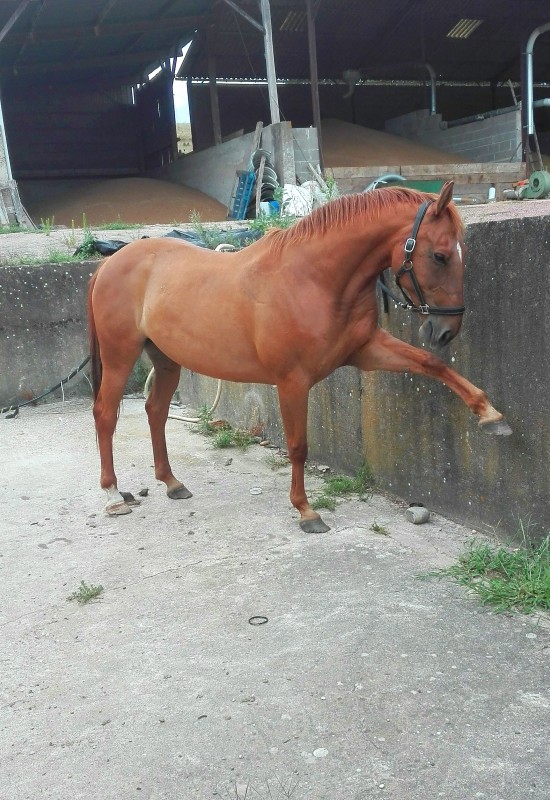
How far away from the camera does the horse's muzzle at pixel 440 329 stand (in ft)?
8.95

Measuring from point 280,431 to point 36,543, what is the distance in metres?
2.04

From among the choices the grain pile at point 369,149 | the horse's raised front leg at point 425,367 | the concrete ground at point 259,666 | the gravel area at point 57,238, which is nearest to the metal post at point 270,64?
the grain pile at point 369,149

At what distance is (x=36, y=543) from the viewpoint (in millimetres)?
3543

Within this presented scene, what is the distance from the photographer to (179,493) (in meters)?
4.13

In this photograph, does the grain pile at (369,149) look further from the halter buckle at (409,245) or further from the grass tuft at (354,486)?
the halter buckle at (409,245)

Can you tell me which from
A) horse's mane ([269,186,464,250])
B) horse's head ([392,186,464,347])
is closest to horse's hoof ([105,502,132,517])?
horse's mane ([269,186,464,250])

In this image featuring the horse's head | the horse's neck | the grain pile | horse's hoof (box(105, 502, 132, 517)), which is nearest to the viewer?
the horse's head

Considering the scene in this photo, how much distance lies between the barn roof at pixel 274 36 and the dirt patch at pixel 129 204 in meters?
3.12

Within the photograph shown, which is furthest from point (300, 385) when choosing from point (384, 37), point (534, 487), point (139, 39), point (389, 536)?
point (384, 37)

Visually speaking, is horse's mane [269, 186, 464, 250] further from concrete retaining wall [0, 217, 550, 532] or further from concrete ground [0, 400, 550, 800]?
concrete ground [0, 400, 550, 800]

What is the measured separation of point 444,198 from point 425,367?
77cm

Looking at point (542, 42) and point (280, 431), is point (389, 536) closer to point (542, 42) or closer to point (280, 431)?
point (280, 431)

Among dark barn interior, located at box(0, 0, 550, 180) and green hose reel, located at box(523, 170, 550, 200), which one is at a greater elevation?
dark barn interior, located at box(0, 0, 550, 180)

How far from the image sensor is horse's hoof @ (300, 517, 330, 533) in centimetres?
343
